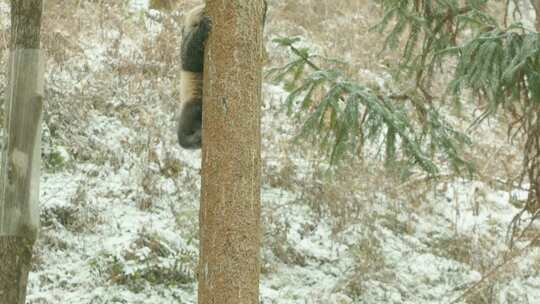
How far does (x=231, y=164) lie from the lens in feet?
8.77

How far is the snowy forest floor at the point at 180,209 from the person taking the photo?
6008 mm

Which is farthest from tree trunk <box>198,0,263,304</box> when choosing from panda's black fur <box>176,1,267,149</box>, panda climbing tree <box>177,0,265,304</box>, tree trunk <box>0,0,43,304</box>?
tree trunk <box>0,0,43,304</box>

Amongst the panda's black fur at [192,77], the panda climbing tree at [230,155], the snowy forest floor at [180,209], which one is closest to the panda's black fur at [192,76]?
the panda's black fur at [192,77]

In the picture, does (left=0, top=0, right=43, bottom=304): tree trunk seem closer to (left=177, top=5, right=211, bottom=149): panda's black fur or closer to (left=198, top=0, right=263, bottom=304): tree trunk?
(left=177, top=5, right=211, bottom=149): panda's black fur

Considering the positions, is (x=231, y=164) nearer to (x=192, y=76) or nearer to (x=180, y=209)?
(x=192, y=76)

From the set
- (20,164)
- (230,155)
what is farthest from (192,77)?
(230,155)

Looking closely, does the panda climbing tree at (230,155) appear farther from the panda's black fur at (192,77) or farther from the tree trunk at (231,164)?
the panda's black fur at (192,77)

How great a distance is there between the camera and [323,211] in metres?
7.58

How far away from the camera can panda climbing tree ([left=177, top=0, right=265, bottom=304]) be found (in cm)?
266

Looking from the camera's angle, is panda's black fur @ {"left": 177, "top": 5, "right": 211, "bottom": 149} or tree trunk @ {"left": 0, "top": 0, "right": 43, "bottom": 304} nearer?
panda's black fur @ {"left": 177, "top": 5, "right": 211, "bottom": 149}

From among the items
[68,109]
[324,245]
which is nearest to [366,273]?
[324,245]

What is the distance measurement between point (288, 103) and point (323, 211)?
8.79 ft

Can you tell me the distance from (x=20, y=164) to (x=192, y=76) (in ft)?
3.97

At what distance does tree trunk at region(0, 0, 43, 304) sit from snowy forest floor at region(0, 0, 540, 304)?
136 cm
